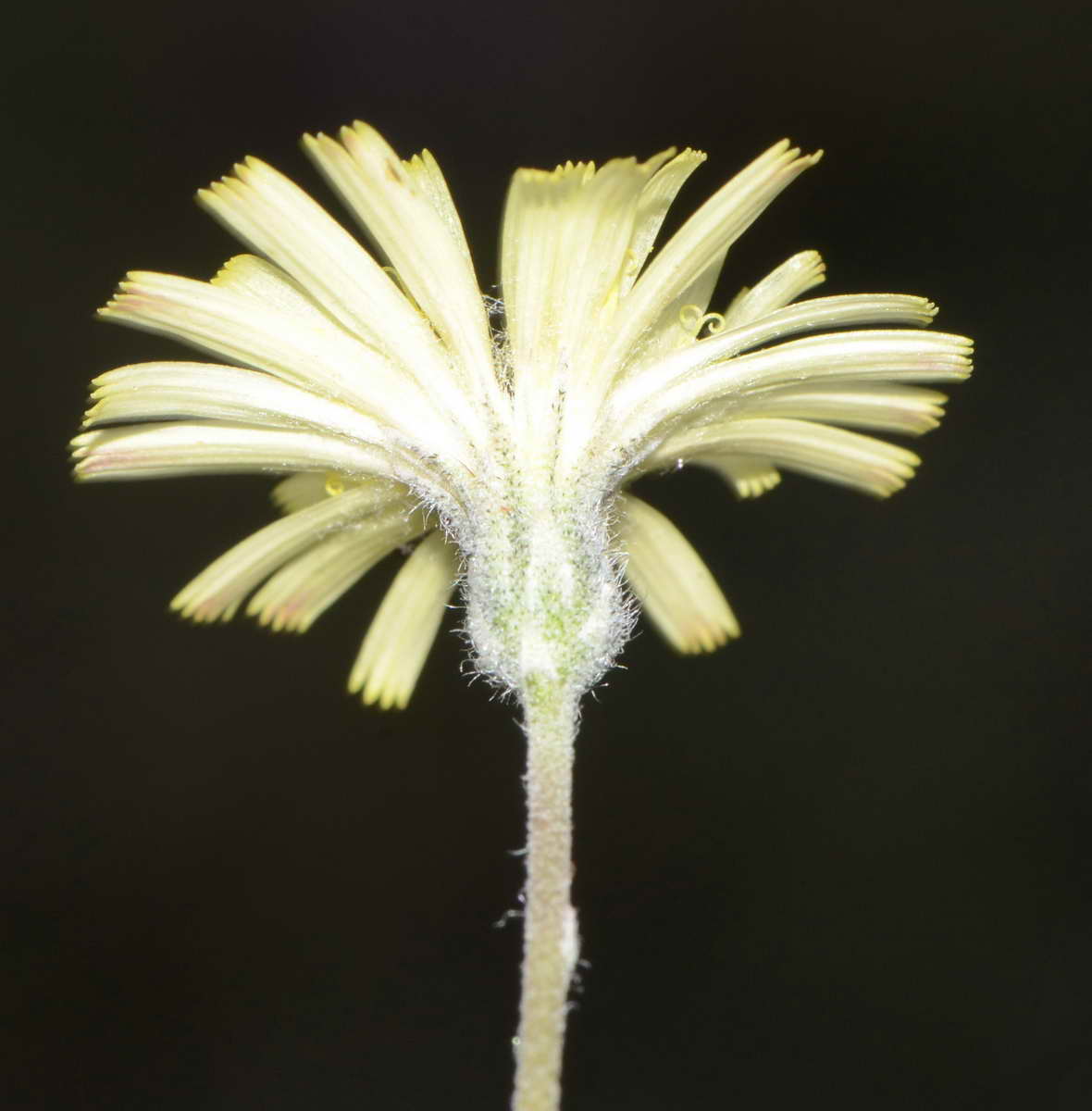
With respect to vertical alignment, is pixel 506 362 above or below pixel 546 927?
above

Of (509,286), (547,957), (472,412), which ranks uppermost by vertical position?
(509,286)

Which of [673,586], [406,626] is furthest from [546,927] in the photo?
[673,586]

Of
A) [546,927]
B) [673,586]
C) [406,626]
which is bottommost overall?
[546,927]

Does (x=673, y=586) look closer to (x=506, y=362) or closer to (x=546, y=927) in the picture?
(x=506, y=362)

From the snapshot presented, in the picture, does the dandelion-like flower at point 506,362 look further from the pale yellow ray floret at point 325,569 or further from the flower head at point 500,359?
the pale yellow ray floret at point 325,569

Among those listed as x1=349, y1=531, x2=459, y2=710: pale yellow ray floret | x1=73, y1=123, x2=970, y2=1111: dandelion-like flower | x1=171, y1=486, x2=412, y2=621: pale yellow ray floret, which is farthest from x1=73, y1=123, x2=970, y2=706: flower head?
x1=349, y1=531, x2=459, y2=710: pale yellow ray floret

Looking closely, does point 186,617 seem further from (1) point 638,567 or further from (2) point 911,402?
(2) point 911,402

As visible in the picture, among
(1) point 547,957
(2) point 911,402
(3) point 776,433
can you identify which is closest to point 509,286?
(3) point 776,433
